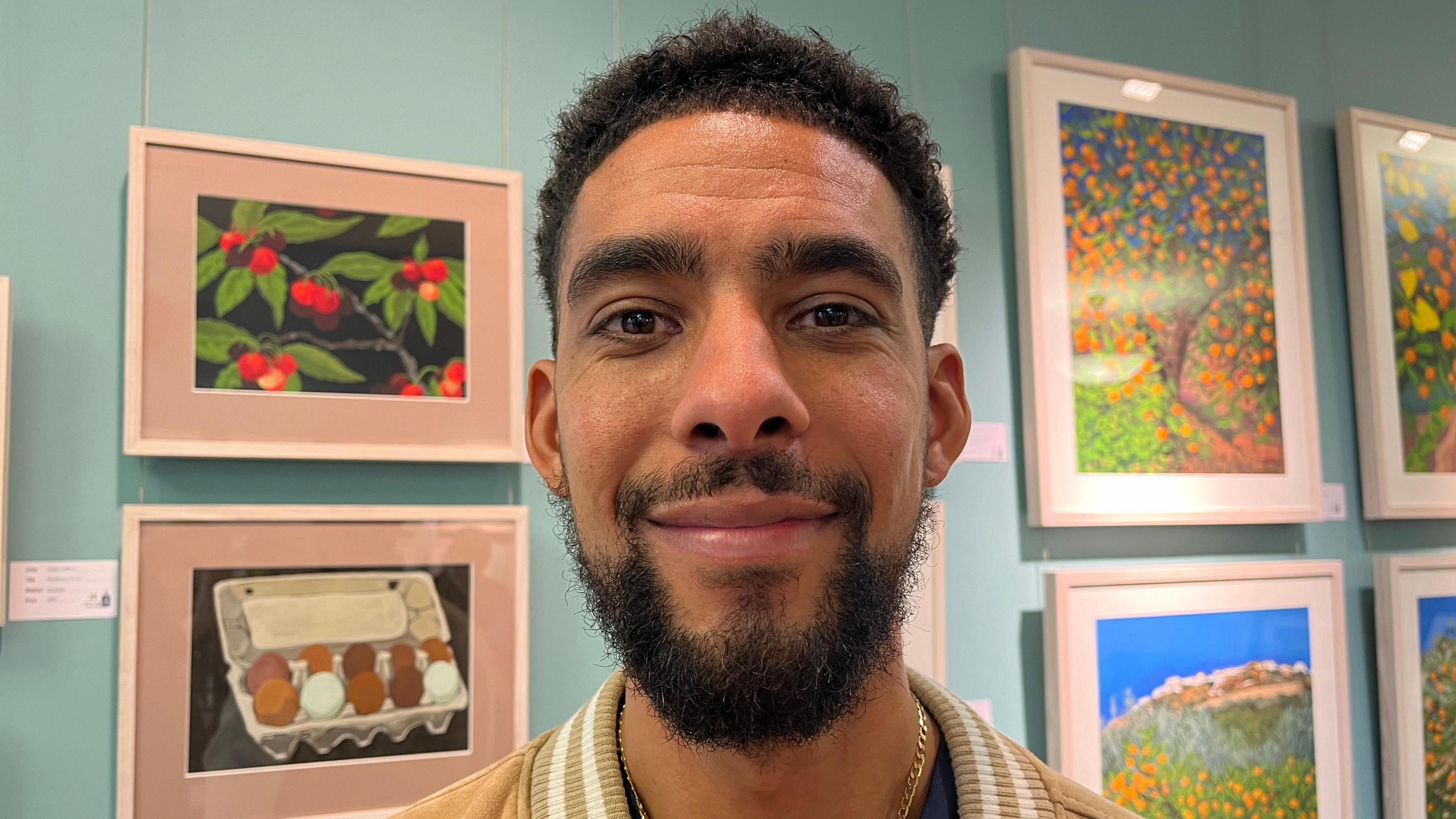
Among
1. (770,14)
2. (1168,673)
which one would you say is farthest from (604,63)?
(1168,673)

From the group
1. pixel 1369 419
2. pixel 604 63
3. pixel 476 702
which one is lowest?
pixel 476 702

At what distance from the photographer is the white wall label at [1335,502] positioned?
7.56 feet

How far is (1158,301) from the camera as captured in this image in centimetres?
209

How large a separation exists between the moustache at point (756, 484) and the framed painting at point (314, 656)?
894 millimetres

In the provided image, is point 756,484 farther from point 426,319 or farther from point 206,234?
point 206,234

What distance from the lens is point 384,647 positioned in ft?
5.13

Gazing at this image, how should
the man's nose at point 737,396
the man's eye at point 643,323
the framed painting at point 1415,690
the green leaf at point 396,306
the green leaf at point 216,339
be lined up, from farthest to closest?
the framed painting at point 1415,690 < the green leaf at point 396,306 < the green leaf at point 216,339 < the man's eye at point 643,323 < the man's nose at point 737,396

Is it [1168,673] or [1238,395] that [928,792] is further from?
[1238,395]

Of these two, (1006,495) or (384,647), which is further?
(1006,495)

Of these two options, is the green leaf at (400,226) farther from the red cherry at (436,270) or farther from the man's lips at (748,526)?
the man's lips at (748,526)

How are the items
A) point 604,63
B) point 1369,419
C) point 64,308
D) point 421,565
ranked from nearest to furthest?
point 64,308
point 421,565
point 604,63
point 1369,419

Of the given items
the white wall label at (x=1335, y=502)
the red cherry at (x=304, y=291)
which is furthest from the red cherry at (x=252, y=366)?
the white wall label at (x=1335, y=502)

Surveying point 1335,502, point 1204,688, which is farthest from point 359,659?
point 1335,502

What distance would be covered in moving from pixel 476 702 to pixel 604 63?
3.73ft
